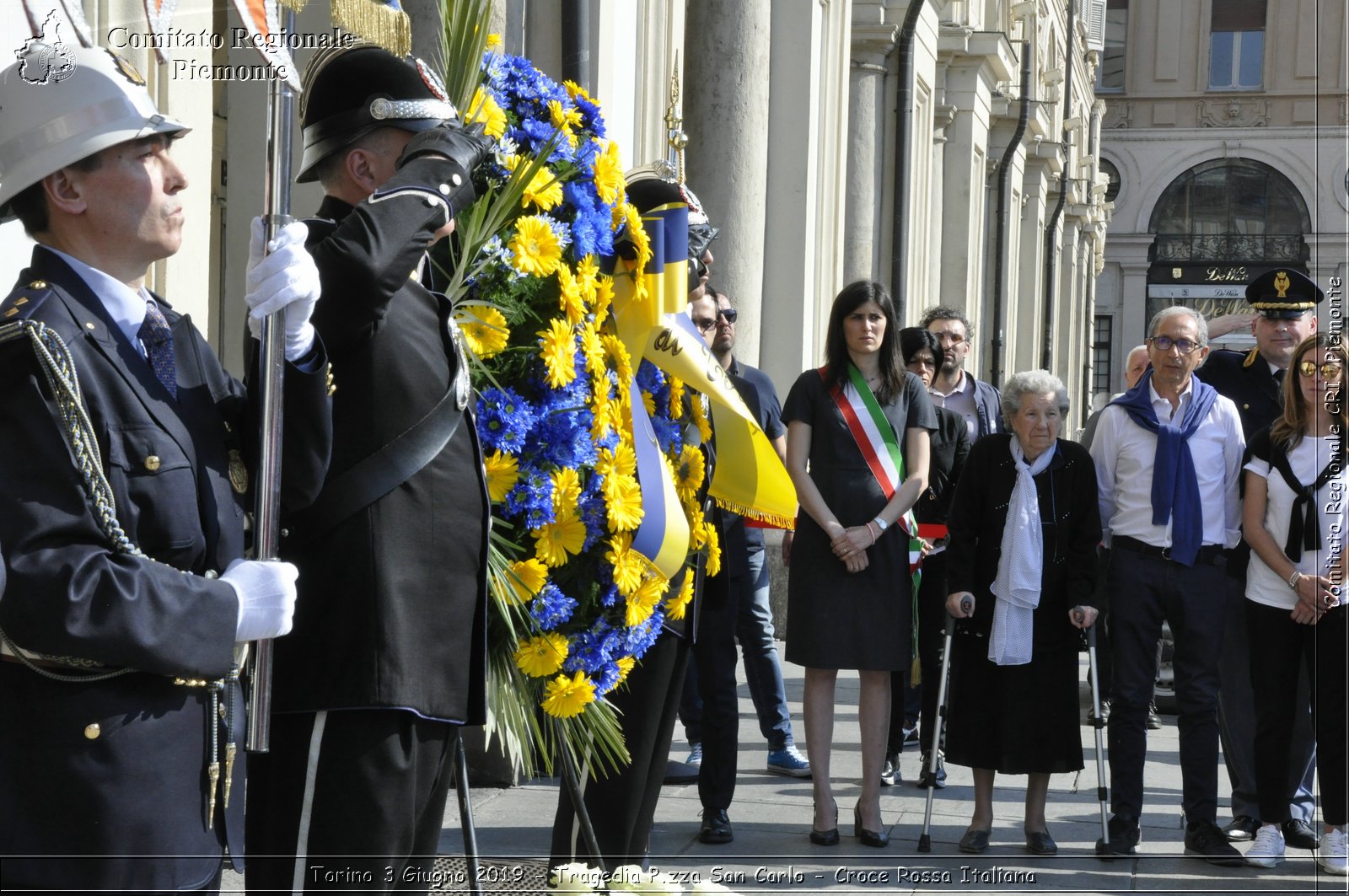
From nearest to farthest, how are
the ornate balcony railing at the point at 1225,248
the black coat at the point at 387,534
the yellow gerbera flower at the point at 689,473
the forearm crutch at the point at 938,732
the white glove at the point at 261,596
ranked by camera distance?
the white glove at the point at 261,596 → the black coat at the point at 387,534 → the yellow gerbera flower at the point at 689,473 → the forearm crutch at the point at 938,732 → the ornate balcony railing at the point at 1225,248

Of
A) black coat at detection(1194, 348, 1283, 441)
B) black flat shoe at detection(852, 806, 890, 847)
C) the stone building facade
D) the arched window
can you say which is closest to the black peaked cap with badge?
black coat at detection(1194, 348, 1283, 441)

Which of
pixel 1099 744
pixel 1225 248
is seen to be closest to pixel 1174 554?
pixel 1099 744

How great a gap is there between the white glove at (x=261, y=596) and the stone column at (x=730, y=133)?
26.2 feet

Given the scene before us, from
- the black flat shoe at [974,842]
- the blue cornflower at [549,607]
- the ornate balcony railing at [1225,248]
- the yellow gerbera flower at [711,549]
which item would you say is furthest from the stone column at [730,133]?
the ornate balcony railing at [1225,248]

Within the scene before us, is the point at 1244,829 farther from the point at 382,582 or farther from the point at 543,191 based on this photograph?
the point at 382,582

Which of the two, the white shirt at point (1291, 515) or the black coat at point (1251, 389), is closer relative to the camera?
the white shirt at point (1291, 515)

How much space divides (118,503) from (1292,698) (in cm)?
525

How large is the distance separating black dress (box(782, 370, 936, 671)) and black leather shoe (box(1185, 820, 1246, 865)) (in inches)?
51.1

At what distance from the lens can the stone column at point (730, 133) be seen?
408 inches

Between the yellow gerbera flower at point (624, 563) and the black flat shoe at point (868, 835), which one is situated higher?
the yellow gerbera flower at point (624, 563)

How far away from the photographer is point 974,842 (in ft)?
19.9

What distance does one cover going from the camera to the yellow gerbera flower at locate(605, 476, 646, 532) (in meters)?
3.58

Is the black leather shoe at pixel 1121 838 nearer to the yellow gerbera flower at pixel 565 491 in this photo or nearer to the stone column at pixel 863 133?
the yellow gerbera flower at pixel 565 491

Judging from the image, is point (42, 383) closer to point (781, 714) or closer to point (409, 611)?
point (409, 611)
